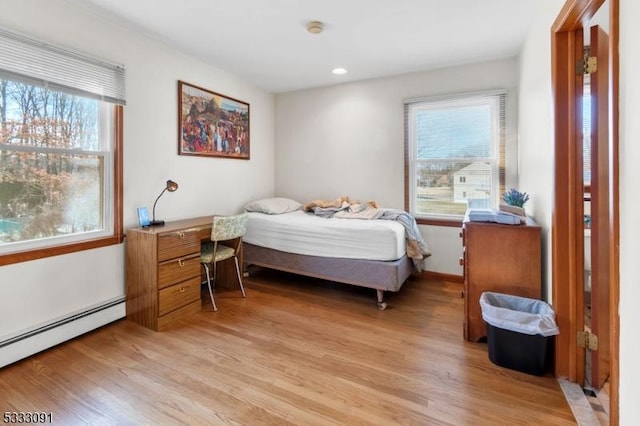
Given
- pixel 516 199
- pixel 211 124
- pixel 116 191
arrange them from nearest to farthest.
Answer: pixel 516 199
pixel 116 191
pixel 211 124

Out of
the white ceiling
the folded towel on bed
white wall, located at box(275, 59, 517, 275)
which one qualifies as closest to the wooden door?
the white ceiling

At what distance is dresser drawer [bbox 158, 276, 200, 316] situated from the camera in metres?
2.52

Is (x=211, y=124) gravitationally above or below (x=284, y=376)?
above

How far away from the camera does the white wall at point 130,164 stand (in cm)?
208

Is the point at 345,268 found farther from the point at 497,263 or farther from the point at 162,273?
the point at 162,273

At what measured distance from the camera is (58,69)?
2176mm

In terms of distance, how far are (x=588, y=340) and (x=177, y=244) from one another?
9.28 ft

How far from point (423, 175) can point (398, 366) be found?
2.40m

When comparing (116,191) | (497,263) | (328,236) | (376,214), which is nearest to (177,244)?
(116,191)

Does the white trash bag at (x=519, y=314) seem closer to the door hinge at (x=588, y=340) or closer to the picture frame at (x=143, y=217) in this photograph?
the door hinge at (x=588, y=340)

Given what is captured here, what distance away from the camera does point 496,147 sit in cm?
341

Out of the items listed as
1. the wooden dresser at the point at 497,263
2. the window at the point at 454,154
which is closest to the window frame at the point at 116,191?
the wooden dresser at the point at 497,263

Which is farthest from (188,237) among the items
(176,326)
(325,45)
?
(325,45)

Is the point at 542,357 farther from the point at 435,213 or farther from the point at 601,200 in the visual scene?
the point at 435,213
